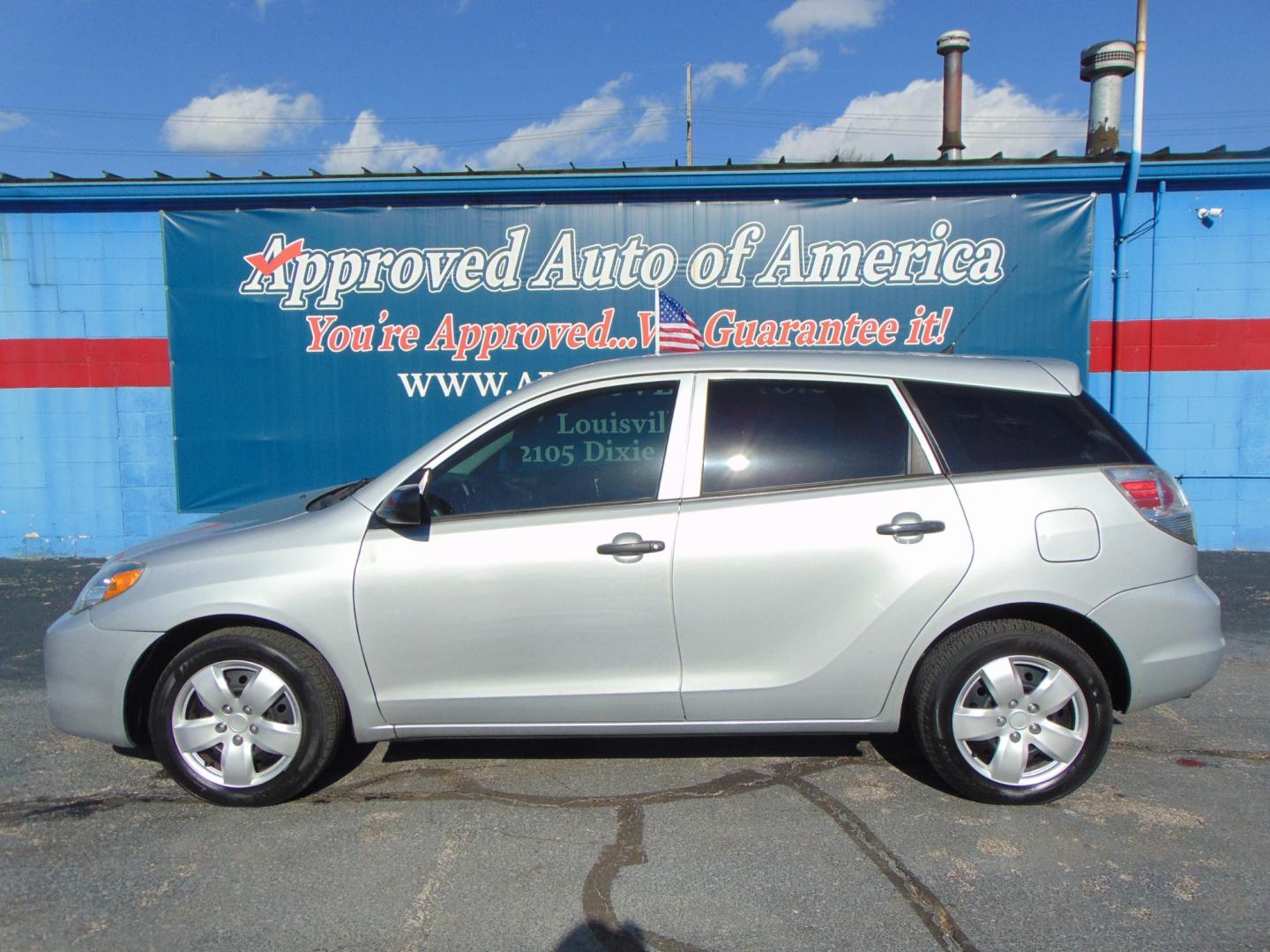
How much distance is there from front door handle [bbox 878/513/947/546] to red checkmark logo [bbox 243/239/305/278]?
6.73 meters

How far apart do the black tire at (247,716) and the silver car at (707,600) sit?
0.4 inches

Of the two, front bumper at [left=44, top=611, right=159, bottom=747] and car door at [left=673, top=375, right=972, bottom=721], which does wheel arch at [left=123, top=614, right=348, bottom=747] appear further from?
car door at [left=673, top=375, right=972, bottom=721]

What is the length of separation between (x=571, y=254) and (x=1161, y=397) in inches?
211

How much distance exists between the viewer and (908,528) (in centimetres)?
357

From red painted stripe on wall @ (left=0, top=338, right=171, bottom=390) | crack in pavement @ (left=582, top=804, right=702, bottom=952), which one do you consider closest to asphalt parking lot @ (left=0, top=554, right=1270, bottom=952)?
crack in pavement @ (left=582, top=804, right=702, bottom=952)

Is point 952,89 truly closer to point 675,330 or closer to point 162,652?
point 675,330

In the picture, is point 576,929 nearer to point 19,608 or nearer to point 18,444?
point 19,608

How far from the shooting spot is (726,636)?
3594 millimetres

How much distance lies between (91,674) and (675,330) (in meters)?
5.33

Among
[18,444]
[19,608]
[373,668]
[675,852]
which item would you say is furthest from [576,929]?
[18,444]

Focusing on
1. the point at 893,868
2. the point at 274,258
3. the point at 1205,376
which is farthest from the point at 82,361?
the point at 1205,376

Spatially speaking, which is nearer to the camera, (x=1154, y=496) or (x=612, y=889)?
(x=612, y=889)

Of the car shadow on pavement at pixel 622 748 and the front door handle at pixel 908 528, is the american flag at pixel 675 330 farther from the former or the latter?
the front door handle at pixel 908 528

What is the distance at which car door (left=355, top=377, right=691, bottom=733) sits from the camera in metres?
3.58
